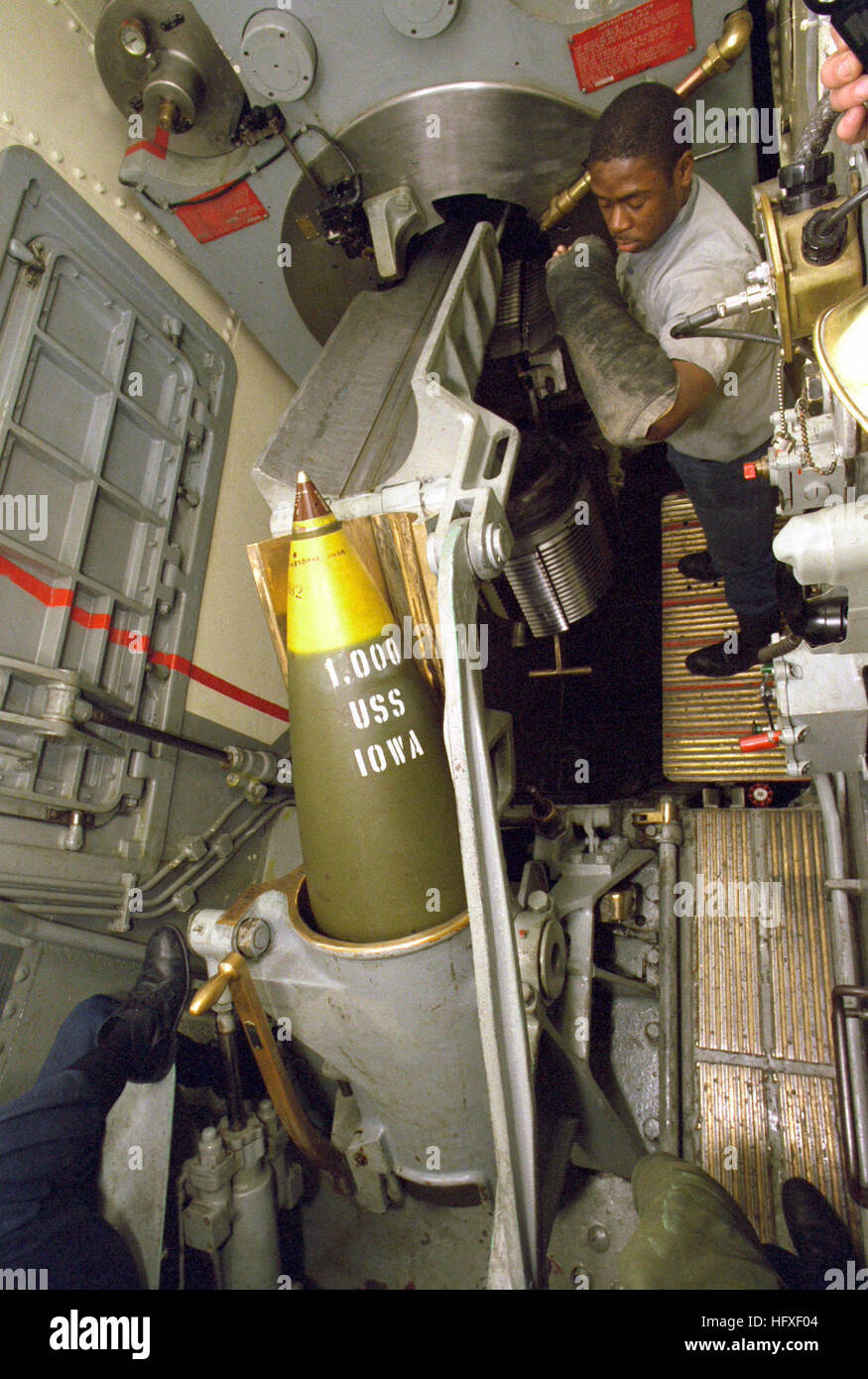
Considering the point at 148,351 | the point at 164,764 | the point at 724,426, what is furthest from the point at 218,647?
the point at 724,426

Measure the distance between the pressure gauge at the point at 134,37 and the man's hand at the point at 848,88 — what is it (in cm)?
215

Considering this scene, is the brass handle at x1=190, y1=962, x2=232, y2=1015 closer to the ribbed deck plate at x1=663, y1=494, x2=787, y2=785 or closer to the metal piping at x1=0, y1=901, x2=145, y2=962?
the metal piping at x1=0, y1=901, x2=145, y2=962

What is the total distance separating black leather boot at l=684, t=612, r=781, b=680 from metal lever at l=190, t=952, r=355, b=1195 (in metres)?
1.95

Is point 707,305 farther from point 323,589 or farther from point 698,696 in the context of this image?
point 698,696

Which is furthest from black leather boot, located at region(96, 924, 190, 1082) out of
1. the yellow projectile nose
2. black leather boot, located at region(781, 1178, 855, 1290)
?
black leather boot, located at region(781, 1178, 855, 1290)

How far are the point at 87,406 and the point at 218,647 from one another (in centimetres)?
88

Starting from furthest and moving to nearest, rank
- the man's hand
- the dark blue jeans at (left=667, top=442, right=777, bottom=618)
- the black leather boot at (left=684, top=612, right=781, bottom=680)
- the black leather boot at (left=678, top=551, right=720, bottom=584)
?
1. the black leather boot at (left=678, top=551, right=720, bottom=584)
2. the black leather boot at (left=684, top=612, right=781, bottom=680)
3. the dark blue jeans at (left=667, top=442, right=777, bottom=618)
4. the man's hand

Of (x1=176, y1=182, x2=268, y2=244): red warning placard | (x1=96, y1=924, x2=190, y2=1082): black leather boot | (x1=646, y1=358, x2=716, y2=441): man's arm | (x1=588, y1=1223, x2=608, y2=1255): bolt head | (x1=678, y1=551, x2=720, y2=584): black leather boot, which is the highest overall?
(x1=176, y1=182, x2=268, y2=244): red warning placard

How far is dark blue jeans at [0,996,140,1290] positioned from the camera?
60.9 inches

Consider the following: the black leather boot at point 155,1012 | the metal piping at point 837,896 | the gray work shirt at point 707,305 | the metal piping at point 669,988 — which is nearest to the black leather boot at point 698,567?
the gray work shirt at point 707,305

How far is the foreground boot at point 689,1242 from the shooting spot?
46.9 inches

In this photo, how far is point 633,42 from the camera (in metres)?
1.84

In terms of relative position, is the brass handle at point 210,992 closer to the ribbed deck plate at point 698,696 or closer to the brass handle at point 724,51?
the ribbed deck plate at point 698,696

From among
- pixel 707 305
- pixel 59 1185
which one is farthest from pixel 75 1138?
pixel 707 305
